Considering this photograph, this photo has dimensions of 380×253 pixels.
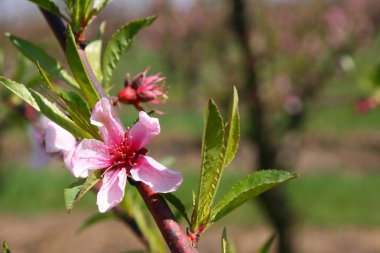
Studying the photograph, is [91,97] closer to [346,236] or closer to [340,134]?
[346,236]

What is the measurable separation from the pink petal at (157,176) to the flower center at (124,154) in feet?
0.09

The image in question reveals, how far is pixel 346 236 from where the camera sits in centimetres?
705

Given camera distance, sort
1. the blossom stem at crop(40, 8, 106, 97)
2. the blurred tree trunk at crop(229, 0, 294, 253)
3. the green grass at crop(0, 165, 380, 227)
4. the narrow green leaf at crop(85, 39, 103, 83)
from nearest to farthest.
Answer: the blossom stem at crop(40, 8, 106, 97)
the narrow green leaf at crop(85, 39, 103, 83)
the blurred tree trunk at crop(229, 0, 294, 253)
the green grass at crop(0, 165, 380, 227)

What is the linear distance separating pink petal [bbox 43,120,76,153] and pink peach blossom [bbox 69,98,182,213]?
41mm

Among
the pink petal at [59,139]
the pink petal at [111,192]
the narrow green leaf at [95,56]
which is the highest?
the narrow green leaf at [95,56]

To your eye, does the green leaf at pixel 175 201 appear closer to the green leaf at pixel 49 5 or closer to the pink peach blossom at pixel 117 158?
the pink peach blossom at pixel 117 158

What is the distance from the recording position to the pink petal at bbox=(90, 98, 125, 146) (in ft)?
1.93

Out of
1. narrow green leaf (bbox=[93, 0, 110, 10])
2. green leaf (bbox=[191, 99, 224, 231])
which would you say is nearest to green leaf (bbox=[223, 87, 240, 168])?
green leaf (bbox=[191, 99, 224, 231])

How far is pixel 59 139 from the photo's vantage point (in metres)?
0.66

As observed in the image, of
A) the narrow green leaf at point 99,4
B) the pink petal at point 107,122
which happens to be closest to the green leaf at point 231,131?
the pink petal at point 107,122

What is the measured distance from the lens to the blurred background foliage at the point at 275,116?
422 centimetres

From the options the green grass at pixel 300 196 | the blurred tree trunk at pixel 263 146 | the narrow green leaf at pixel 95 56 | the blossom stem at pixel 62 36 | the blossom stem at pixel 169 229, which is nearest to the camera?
the blossom stem at pixel 169 229

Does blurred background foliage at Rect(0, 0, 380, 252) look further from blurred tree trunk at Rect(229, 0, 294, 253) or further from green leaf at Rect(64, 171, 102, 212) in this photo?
green leaf at Rect(64, 171, 102, 212)

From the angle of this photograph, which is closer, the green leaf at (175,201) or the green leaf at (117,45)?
the green leaf at (175,201)
